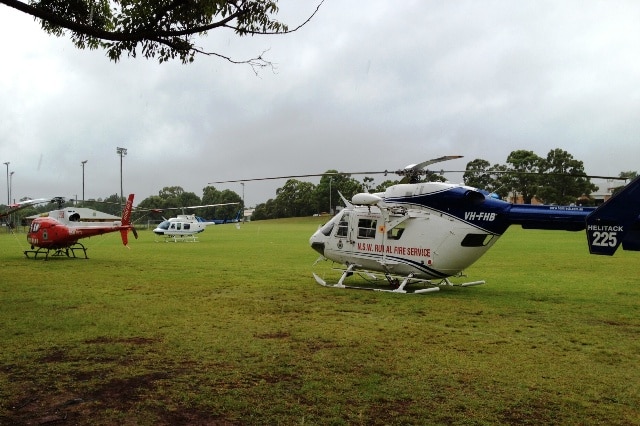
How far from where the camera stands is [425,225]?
1202 cm

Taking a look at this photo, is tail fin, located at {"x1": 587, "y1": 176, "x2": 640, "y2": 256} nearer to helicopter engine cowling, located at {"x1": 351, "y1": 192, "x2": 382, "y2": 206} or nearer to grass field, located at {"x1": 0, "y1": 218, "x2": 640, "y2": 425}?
grass field, located at {"x1": 0, "y1": 218, "x2": 640, "y2": 425}

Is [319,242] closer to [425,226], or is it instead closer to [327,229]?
[327,229]

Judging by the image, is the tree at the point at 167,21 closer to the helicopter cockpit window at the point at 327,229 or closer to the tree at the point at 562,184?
the helicopter cockpit window at the point at 327,229

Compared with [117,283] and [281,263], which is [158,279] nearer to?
[117,283]

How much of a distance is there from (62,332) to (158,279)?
6.94 metres

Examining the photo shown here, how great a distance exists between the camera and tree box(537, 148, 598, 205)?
2724 inches

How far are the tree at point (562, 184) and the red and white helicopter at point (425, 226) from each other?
62.4 meters

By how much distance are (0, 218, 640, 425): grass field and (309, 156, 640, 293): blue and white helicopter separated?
0.86 meters

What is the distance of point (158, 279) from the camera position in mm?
14500

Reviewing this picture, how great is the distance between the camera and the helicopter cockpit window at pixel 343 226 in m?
13.1

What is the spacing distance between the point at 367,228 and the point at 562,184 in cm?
6568

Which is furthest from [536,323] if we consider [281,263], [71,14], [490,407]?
[281,263]

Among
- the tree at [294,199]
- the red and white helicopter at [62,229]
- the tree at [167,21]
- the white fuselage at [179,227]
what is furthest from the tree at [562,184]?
the tree at [167,21]

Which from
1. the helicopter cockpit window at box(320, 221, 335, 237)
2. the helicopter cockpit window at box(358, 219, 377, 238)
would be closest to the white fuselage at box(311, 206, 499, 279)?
the helicopter cockpit window at box(358, 219, 377, 238)
